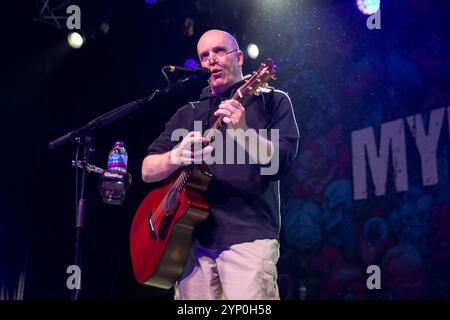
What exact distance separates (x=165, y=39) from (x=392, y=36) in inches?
111

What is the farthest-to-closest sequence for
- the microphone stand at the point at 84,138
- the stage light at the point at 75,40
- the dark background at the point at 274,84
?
the stage light at the point at 75,40
the dark background at the point at 274,84
the microphone stand at the point at 84,138

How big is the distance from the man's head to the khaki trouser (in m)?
0.96

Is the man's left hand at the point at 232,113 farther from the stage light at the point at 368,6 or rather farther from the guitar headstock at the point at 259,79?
the stage light at the point at 368,6

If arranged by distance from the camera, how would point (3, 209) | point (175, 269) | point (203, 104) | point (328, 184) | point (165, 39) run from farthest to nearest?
1. point (165, 39)
2. point (328, 184)
3. point (3, 209)
4. point (203, 104)
5. point (175, 269)

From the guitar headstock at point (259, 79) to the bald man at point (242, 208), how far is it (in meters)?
0.10

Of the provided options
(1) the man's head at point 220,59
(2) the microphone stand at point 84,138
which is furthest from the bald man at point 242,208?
(2) the microphone stand at point 84,138

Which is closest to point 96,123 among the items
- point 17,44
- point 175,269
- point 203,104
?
point 203,104

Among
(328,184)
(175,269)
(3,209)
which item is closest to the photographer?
(175,269)

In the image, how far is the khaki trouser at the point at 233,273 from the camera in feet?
8.20

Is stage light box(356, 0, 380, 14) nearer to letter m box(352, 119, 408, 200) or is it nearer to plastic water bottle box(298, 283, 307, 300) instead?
letter m box(352, 119, 408, 200)

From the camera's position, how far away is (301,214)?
6.27 meters

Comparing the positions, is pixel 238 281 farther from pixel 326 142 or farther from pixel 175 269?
pixel 326 142

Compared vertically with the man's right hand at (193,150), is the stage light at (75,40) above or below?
above

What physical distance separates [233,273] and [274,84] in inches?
170
